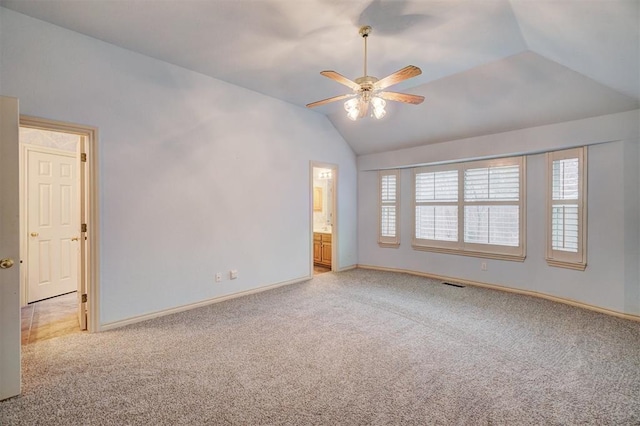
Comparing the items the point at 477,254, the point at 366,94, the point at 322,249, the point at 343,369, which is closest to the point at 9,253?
the point at 343,369

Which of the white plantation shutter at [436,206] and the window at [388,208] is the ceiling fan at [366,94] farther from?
the window at [388,208]

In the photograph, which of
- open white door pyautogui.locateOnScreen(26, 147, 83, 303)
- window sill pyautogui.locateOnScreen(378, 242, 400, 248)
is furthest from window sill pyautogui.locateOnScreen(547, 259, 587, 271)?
open white door pyautogui.locateOnScreen(26, 147, 83, 303)

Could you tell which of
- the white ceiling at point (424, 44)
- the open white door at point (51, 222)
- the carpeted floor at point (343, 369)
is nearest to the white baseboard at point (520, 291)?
the carpeted floor at point (343, 369)

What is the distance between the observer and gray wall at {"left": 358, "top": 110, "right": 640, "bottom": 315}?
3580 mm

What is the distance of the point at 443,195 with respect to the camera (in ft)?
17.7

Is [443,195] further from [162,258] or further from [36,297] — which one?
[36,297]

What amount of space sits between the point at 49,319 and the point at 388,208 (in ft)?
17.4

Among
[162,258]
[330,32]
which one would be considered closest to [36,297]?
[162,258]

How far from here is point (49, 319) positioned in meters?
3.57

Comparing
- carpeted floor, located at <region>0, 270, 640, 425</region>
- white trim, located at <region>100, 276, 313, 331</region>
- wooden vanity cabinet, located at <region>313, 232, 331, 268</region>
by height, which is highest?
wooden vanity cabinet, located at <region>313, 232, 331, 268</region>

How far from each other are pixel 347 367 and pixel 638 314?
355 cm

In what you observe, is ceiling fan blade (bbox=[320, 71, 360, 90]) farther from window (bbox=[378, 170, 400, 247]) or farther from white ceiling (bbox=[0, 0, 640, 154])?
window (bbox=[378, 170, 400, 247])

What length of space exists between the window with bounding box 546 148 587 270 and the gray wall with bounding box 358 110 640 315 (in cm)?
Result: 8

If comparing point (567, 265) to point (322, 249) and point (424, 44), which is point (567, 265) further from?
point (322, 249)
